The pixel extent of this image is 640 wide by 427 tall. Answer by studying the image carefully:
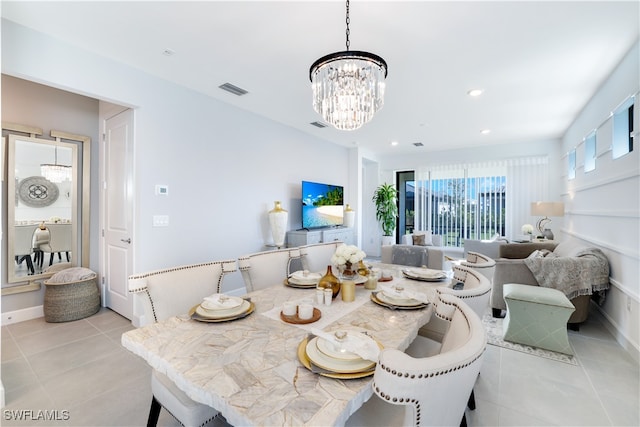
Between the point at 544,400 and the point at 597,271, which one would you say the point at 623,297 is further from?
the point at 544,400

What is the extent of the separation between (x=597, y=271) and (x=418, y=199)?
4.44 metres

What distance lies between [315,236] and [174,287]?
3280 millimetres

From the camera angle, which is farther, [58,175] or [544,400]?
[58,175]

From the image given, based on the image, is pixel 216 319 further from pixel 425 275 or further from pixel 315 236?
pixel 315 236

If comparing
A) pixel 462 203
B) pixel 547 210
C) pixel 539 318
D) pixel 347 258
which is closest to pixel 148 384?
pixel 347 258

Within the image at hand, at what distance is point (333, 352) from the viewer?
0.98 m

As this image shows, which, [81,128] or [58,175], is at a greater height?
[81,128]

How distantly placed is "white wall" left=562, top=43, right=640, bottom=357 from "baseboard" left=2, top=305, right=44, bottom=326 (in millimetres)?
5889

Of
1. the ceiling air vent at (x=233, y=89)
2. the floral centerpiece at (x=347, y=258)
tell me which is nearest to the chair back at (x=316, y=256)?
the floral centerpiece at (x=347, y=258)

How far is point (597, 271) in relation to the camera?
286 centimetres

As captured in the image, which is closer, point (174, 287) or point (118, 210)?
point (174, 287)

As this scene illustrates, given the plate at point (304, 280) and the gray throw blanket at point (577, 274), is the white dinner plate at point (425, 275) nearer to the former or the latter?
the plate at point (304, 280)

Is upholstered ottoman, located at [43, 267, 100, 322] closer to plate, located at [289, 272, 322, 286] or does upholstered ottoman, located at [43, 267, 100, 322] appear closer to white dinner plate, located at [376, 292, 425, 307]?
plate, located at [289, 272, 322, 286]

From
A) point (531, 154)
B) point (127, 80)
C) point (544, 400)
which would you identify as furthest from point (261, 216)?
point (531, 154)
